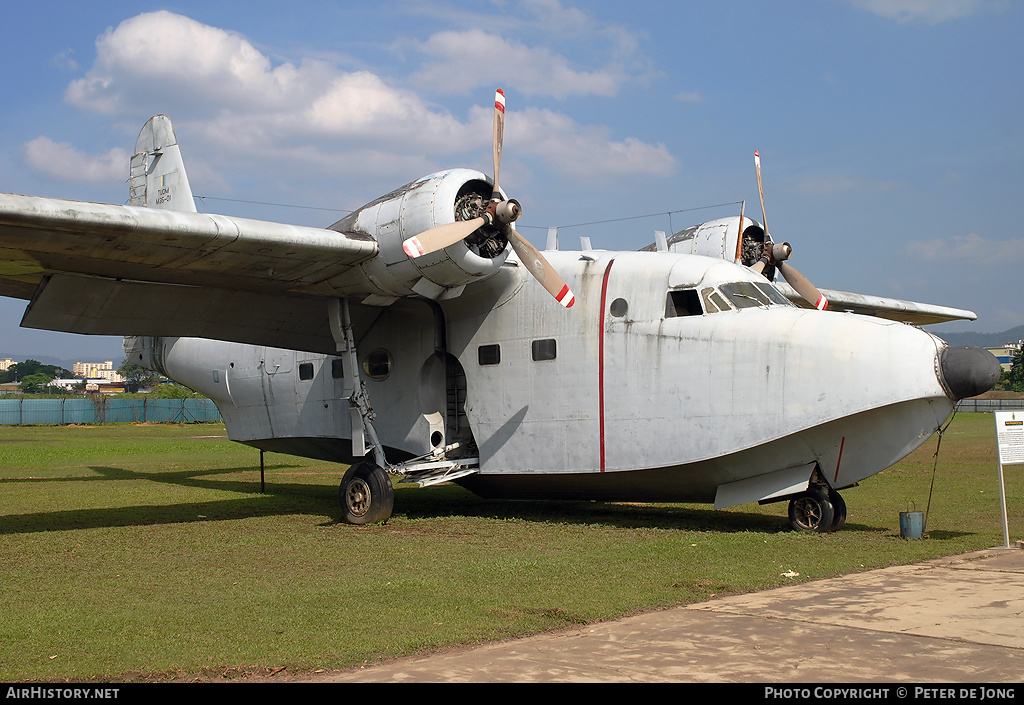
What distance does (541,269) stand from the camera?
39.0 ft

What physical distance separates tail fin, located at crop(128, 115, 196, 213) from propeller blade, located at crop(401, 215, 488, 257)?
7370 millimetres

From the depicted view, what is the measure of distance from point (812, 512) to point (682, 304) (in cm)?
301

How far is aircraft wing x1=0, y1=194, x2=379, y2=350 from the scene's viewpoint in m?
9.79

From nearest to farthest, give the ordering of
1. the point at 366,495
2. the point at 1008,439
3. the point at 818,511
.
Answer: the point at 1008,439, the point at 818,511, the point at 366,495

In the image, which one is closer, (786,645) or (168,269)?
(786,645)

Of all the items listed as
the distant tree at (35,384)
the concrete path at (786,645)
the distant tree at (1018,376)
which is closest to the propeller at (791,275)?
the concrete path at (786,645)

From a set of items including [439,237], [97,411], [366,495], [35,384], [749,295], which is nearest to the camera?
[439,237]

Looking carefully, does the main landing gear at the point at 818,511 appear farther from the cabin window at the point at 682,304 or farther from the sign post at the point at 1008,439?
the cabin window at the point at 682,304

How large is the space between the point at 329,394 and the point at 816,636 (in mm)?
10743

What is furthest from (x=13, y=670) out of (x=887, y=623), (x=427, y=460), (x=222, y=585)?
(x=427, y=460)

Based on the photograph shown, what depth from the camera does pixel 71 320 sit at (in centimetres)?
1248

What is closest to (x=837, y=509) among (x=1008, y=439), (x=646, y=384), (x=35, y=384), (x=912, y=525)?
(x=912, y=525)

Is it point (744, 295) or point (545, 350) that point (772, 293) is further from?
point (545, 350)

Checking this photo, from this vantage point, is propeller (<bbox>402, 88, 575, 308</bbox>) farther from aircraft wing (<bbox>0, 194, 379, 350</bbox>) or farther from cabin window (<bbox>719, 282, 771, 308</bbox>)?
cabin window (<bbox>719, 282, 771, 308</bbox>)
